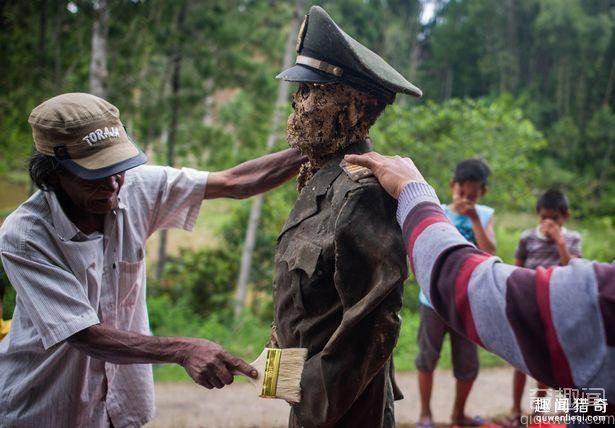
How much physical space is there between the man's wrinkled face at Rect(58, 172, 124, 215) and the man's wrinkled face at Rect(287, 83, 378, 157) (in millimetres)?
721

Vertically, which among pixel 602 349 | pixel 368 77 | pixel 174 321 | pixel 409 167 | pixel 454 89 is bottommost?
pixel 174 321

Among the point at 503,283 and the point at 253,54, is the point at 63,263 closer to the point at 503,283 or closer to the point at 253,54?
the point at 503,283

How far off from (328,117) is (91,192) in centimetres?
94

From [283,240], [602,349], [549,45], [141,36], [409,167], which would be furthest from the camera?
[549,45]

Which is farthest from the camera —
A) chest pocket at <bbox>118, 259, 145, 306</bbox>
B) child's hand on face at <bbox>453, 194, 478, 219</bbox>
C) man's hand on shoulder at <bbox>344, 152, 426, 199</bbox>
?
child's hand on face at <bbox>453, 194, 478, 219</bbox>

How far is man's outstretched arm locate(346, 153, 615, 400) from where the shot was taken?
1.36 metres

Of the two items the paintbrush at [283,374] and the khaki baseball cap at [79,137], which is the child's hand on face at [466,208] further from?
the khaki baseball cap at [79,137]

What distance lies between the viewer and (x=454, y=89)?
27984mm

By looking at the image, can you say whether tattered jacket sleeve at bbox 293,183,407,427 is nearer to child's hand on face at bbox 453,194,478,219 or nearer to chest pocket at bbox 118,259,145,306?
chest pocket at bbox 118,259,145,306

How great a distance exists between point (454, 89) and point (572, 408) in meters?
27.8

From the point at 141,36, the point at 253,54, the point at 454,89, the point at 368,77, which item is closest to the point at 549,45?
the point at 454,89

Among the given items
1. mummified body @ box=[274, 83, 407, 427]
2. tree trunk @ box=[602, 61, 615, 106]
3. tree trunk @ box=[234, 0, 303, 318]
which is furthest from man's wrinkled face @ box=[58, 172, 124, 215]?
tree trunk @ box=[602, 61, 615, 106]

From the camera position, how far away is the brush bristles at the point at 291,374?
81.7 inches

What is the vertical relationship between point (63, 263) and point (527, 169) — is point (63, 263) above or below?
below
